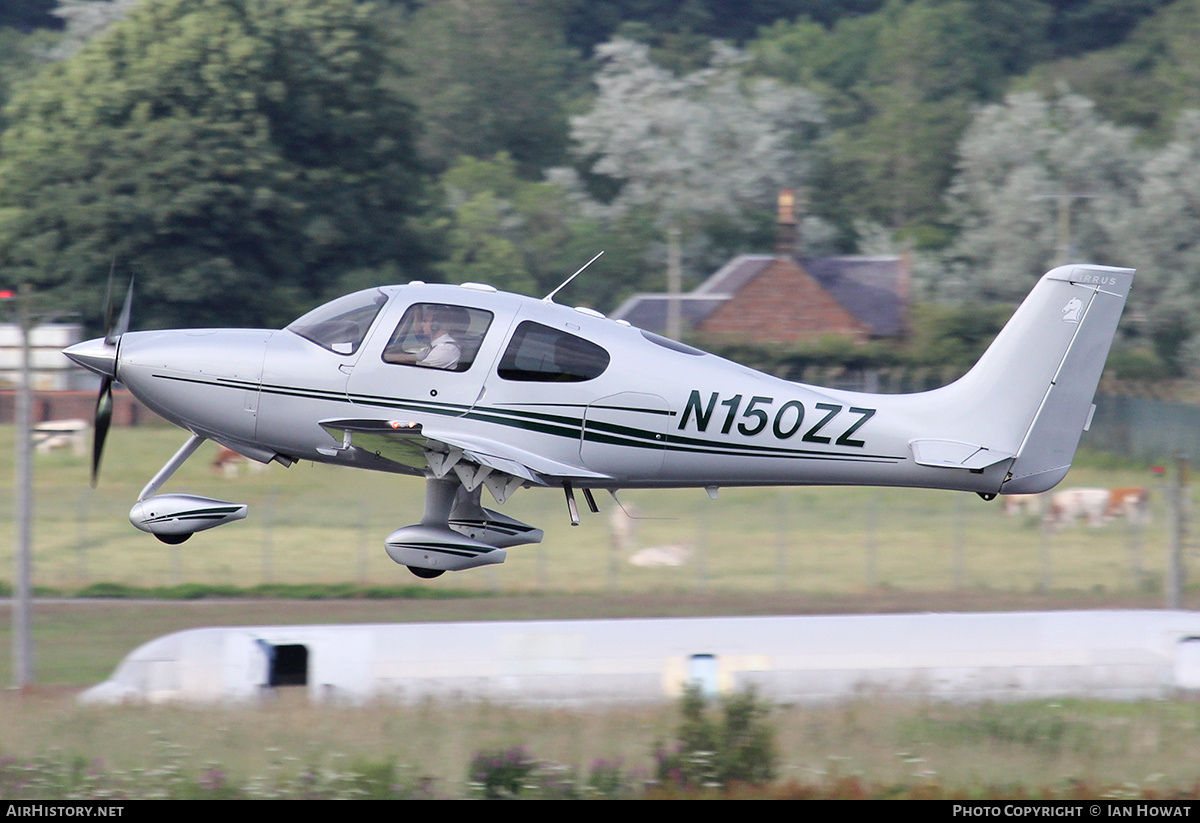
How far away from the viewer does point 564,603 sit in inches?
1296

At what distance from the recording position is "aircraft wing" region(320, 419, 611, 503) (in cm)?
1245

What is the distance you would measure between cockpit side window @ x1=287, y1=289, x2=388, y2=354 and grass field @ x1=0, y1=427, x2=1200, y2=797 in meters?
8.02

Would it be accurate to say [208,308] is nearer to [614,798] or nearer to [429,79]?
[614,798]

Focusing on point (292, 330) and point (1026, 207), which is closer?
point (292, 330)

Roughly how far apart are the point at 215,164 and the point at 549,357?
41.2 meters

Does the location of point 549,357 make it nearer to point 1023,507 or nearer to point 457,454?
point 457,454

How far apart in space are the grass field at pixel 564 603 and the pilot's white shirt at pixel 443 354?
8.30m

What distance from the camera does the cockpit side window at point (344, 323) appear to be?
13.0m

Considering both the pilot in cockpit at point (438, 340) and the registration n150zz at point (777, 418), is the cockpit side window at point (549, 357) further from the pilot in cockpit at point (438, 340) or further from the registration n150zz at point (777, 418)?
the registration n150zz at point (777, 418)

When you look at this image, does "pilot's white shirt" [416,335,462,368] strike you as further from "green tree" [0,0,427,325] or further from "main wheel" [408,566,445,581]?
"green tree" [0,0,427,325]

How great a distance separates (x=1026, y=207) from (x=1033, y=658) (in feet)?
137

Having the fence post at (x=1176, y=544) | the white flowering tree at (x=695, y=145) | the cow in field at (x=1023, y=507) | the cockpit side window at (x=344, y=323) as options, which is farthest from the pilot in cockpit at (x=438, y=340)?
the white flowering tree at (x=695, y=145)

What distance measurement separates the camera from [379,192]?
187 feet
